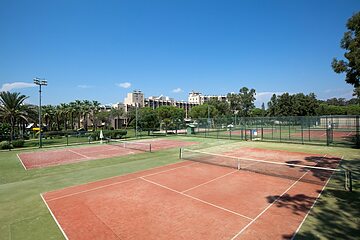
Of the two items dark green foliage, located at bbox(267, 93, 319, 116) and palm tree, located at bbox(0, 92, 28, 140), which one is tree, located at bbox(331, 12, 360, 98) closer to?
palm tree, located at bbox(0, 92, 28, 140)

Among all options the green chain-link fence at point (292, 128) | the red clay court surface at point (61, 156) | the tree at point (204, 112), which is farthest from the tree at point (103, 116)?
the red clay court surface at point (61, 156)

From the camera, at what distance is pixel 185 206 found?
7738mm

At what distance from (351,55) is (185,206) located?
74.3ft

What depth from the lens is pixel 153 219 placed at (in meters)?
6.80

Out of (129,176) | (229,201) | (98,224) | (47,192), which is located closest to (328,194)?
(229,201)

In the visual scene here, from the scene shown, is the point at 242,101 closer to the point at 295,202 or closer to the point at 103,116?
the point at 103,116

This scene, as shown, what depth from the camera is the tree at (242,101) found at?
91.5 m

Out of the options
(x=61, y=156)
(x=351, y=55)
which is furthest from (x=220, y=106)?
(x=61, y=156)

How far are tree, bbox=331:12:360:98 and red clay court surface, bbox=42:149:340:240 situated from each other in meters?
16.0

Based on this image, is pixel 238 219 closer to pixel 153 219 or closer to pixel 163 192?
pixel 153 219

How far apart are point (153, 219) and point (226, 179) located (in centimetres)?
531

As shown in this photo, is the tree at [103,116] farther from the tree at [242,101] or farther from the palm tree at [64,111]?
the tree at [242,101]

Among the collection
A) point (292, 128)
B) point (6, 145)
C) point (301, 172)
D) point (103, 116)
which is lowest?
point (301, 172)

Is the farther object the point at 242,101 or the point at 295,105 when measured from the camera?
the point at 242,101
